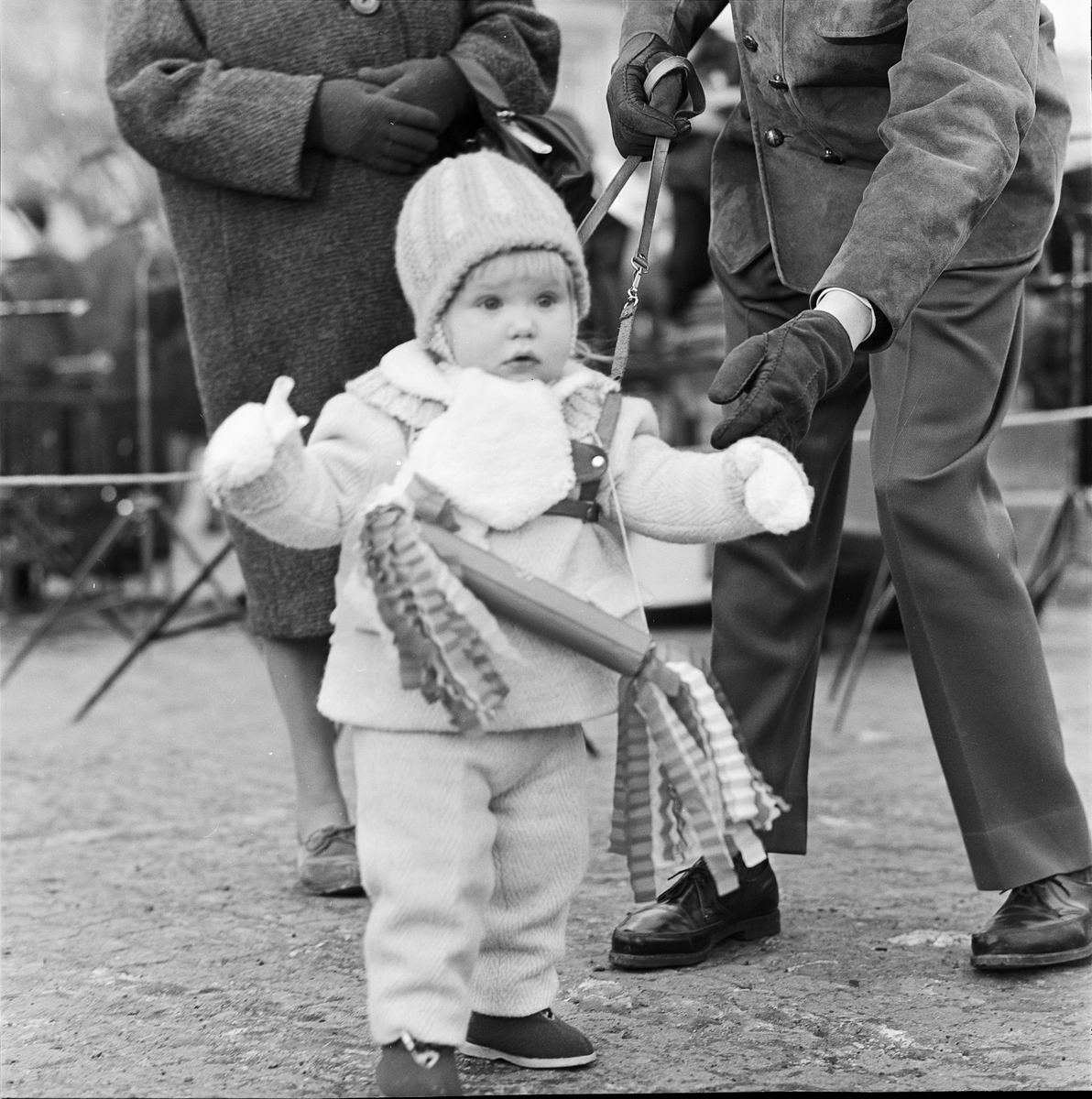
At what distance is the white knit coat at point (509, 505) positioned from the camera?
216 cm

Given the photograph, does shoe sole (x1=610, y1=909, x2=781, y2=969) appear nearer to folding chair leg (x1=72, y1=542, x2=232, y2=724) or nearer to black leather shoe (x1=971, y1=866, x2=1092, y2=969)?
black leather shoe (x1=971, y1=866, x2=1092, y2=969)

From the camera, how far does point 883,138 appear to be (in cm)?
244

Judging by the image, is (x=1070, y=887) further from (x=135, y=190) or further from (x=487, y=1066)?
(x=135, y=190)

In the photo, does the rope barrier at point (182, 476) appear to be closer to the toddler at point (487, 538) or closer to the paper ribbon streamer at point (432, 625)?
the toddler at point (487, 538)

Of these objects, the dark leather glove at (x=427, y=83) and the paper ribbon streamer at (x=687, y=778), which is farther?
the dark leather glove at (x=427, y=83)

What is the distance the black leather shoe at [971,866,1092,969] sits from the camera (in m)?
2.66

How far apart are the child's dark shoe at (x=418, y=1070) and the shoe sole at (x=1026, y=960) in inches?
38.3

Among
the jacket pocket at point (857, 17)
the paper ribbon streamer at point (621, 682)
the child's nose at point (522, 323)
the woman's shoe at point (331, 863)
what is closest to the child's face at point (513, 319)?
the child's nose at point (522, 323)

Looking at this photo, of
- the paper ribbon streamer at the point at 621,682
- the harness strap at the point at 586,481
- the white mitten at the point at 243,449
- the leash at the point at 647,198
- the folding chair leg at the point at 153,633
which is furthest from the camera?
the folding chair leg at the point at 153,633

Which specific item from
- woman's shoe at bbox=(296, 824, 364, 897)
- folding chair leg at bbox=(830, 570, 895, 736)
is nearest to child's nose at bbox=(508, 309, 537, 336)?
woman's shoe at bbox=(296, 824, 364, 897)

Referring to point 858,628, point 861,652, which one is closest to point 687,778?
Result: point 861,652

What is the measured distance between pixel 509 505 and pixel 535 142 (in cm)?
117

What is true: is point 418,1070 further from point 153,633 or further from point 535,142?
point 153,633

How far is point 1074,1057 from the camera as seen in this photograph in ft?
7.52
